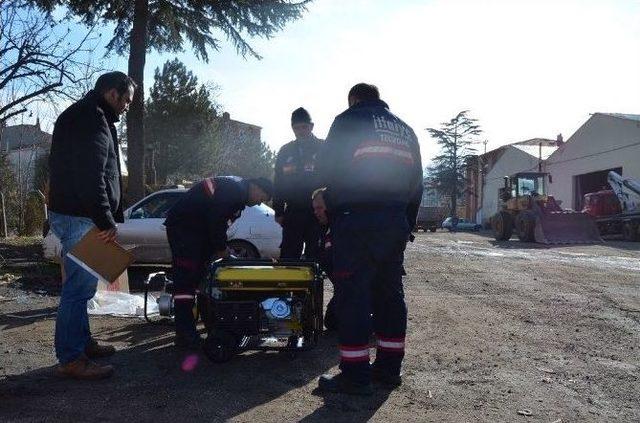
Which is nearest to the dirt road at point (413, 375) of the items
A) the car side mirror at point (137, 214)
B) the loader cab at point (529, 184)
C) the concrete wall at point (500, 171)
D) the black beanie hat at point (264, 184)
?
the black beanie hat at point (264, 184)

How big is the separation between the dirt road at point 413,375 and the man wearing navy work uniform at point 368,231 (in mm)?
231

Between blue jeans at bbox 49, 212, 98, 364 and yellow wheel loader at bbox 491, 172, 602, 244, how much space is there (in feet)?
60.8

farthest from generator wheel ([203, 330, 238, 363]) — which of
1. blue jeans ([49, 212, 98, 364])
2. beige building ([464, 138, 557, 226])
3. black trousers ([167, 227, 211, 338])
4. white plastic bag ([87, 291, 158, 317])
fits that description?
beige building ([464, 138, 557, 226])

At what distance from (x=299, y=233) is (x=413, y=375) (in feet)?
6.60

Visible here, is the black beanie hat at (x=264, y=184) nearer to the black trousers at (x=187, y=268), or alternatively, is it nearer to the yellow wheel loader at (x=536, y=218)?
the black trousers at (x=187, y=268)

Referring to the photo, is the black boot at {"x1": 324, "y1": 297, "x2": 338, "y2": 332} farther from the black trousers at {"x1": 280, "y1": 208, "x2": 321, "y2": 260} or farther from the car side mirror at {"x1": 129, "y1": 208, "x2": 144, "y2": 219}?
the car side mirror at {"x1": 129, "y1": 208, "x2": 144, "y2": 219}

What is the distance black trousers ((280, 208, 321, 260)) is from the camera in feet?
18.9

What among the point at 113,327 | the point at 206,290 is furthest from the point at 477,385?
the point at 113,327

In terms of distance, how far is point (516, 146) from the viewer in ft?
191

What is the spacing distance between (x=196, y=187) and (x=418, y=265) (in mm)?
7728

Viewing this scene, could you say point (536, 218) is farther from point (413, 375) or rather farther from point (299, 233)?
point (413, 375)

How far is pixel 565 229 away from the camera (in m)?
20.6

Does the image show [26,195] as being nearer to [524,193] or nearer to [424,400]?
[524,193]

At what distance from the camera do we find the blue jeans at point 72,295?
3938mm
